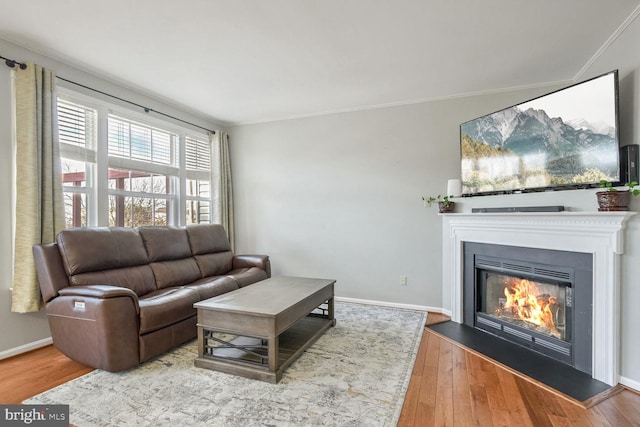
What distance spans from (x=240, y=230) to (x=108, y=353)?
2.87 metres

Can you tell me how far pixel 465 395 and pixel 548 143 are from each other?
2149 millimetres

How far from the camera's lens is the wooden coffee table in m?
2.22

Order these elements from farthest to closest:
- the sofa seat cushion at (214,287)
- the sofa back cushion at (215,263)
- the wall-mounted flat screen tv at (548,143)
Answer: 1. the sofa back cushion at (215,263)
2. the sofa seat cushion at (214,287)
3. the wall-mounted flat screen tv at (548,143)

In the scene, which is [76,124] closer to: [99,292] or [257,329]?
[99,292]

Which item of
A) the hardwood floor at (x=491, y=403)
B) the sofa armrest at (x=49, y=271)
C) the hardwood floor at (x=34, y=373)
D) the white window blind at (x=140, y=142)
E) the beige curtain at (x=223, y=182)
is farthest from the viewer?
the beige curtain at (x=223, y=182)

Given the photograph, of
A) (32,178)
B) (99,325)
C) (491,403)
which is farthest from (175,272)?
(491,403)

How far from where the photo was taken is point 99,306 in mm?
2221

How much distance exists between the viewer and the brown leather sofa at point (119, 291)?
226 cm

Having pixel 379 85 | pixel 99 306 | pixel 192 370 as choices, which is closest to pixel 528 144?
pixel 379 85

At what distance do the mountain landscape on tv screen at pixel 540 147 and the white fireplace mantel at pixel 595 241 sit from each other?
345mm

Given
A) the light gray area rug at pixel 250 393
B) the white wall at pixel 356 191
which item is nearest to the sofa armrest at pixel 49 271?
the light gray area rug at pixel 250 393

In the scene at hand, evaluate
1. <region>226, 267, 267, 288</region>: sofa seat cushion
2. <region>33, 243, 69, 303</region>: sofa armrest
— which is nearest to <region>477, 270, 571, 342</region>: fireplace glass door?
<region>226, 267, 267, 288</region>: sofa seat cushion

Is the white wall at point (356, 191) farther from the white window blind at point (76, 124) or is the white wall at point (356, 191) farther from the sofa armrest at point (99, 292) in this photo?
the sofa armrest at point (99, 292)

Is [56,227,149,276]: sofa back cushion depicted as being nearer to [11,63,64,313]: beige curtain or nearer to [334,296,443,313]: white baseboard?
[11,63,64,313]: beige curtain
